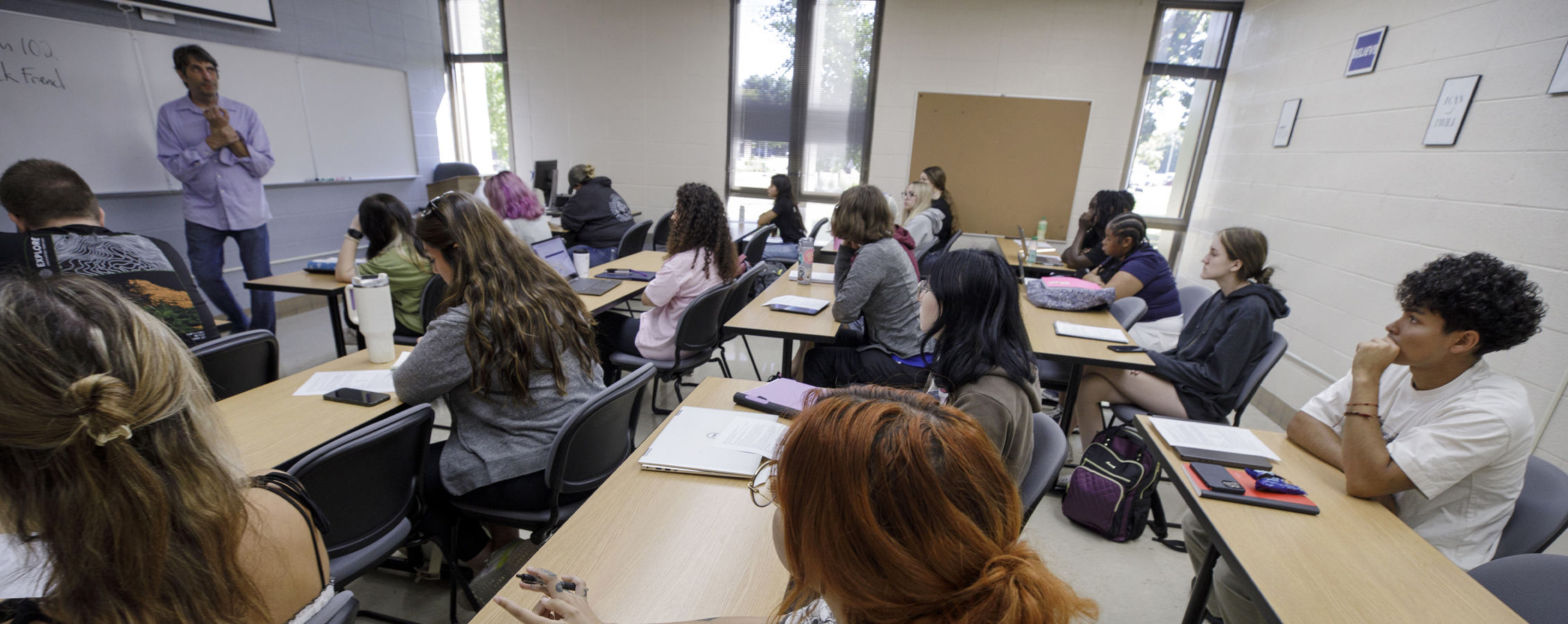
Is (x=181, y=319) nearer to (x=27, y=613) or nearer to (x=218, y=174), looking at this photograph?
(x=27, y=613)

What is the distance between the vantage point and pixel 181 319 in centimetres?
198

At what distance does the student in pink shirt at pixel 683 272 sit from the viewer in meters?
2.72

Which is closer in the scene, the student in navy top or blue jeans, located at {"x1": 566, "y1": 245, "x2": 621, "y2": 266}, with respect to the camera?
the student in navy top

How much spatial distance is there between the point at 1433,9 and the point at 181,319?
208 inches

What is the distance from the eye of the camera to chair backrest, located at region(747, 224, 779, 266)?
13.8 feet

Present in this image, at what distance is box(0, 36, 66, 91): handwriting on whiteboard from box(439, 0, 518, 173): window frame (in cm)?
296

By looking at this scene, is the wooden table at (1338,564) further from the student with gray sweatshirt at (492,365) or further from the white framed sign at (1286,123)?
the white framed sign at (1286,123)

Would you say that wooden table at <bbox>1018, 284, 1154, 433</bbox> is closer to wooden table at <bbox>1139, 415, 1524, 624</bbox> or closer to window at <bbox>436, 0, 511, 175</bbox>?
wooden table at <bbox>1139, 415, 1524, 624</bbox>

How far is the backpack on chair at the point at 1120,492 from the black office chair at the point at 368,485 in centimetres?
219

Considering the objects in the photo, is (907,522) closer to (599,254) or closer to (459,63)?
(599,254)

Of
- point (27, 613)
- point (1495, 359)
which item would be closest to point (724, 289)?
point (27, 613)

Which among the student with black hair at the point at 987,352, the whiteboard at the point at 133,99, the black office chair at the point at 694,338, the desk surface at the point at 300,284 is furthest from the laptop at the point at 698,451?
the whiteboard at the point at 133,99

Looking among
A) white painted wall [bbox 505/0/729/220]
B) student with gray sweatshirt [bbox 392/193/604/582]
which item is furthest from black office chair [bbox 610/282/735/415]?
white painted wall [bbox 505/0/729/220]

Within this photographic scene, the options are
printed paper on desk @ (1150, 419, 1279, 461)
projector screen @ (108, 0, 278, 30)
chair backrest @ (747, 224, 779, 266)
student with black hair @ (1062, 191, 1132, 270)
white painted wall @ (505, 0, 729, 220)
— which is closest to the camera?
printed paper on desk @ (1150, 419, 1279, 461)
